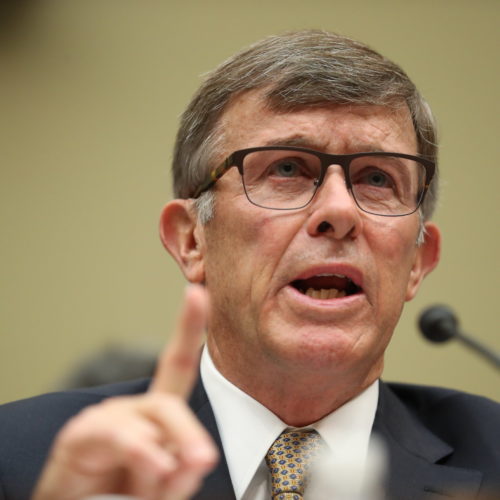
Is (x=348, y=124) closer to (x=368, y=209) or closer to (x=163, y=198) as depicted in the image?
(x=368, y=209)

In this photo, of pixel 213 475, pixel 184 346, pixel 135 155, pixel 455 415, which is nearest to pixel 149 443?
pixel 184 346

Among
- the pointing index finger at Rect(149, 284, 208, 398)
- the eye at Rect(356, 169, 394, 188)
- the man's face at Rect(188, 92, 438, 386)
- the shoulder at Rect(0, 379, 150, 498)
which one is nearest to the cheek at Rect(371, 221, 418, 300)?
the man's face at Rect(188, 92, 438, 386)

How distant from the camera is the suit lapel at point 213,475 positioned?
1659 millimetres

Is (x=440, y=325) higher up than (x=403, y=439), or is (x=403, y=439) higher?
(x=440, y=325)

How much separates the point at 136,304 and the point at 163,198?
1.68ft

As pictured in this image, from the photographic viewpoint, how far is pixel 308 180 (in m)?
1.83

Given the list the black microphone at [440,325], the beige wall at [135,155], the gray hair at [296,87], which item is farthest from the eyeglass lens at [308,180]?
the beige wall at [135,155]

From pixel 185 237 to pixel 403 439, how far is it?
744mm

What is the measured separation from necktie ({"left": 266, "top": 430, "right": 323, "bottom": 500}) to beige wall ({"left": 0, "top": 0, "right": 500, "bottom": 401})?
5.75 ft

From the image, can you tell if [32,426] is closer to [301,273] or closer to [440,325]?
[301,273]

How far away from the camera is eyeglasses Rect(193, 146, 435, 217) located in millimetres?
1794

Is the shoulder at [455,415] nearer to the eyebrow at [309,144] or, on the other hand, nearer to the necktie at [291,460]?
the necktie at [291,460]

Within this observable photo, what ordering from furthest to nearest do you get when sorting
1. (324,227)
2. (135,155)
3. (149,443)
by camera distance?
(135,155) → (324,227) → (149,443)

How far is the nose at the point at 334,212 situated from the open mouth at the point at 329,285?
105 mm
